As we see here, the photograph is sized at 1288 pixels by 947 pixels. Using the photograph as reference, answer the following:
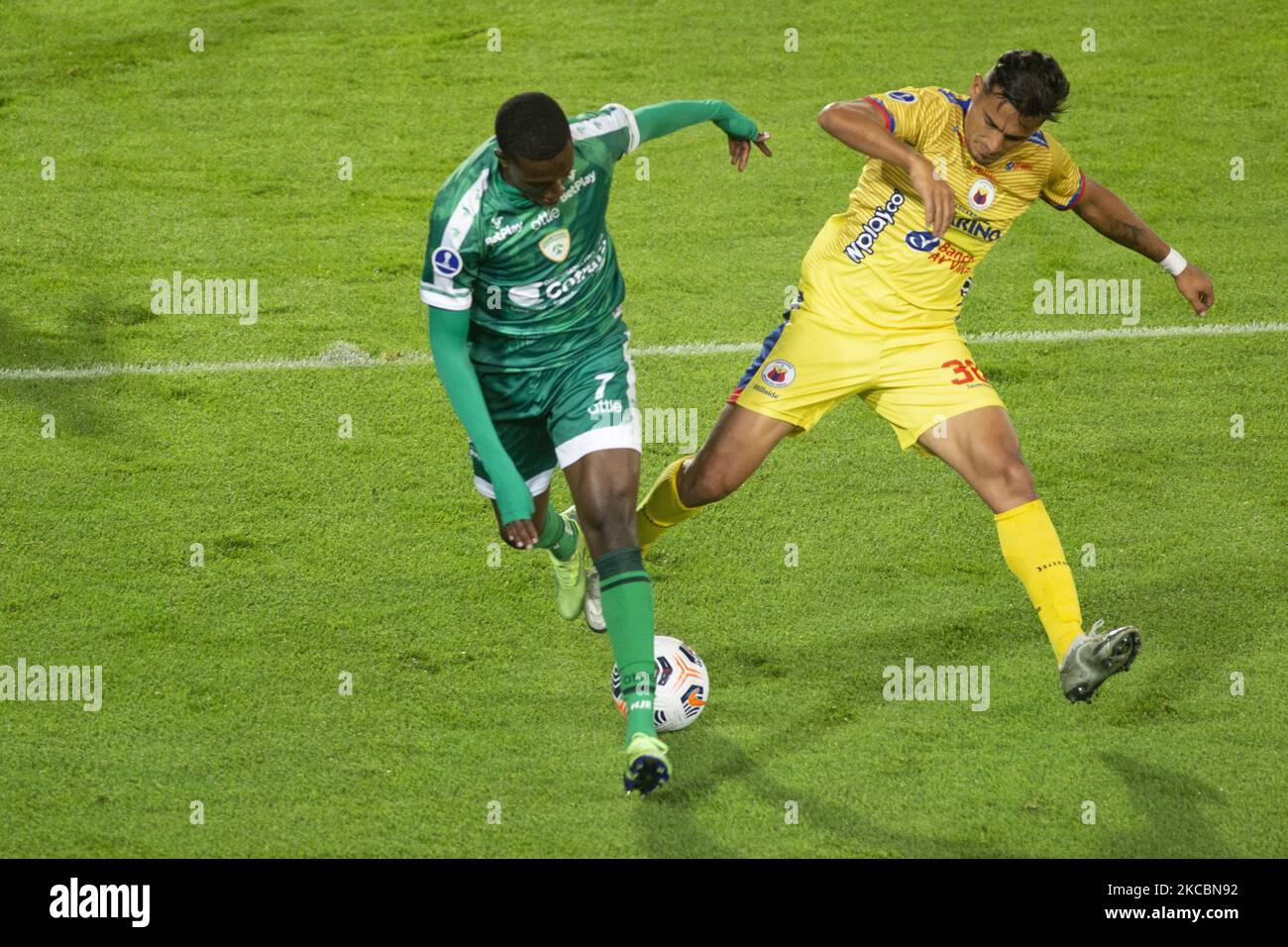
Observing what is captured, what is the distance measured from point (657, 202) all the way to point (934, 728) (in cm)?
565

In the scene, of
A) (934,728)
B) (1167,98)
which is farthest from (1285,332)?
(934,728)

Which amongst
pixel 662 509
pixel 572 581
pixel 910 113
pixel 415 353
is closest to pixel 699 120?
pixel 910 113

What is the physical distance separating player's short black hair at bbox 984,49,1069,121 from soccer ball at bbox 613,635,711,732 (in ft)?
7.74

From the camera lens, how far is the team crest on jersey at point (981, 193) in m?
5.93

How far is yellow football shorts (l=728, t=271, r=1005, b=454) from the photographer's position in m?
6.04

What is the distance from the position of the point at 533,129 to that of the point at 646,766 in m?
2.04

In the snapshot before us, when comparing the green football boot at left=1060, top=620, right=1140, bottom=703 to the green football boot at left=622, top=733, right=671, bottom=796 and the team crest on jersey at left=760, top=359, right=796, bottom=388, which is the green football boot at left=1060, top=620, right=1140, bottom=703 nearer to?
the team crest on jersey at left=760, top=359, right=796, bottom=388

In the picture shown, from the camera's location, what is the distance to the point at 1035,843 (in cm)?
536

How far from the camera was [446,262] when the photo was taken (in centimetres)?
514

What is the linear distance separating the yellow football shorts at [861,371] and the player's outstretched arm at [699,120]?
72 cm

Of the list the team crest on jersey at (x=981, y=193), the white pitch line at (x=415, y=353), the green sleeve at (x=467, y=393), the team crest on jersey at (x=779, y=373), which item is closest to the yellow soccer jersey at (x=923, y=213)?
the team crest on jersey at (x=981, y=193)
